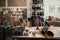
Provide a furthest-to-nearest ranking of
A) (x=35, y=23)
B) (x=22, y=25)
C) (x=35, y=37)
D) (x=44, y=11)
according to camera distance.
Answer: (x=44, y=11), (x=35, y=23), (x=22, y=25), (x=35, y=37)

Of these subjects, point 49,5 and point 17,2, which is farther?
point 17,2

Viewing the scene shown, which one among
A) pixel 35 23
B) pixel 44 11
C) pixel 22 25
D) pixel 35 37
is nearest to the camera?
pixel 35 37

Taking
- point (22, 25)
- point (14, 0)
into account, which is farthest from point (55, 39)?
point (14, 0)

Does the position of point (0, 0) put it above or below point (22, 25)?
above

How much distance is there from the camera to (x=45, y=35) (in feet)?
9.13

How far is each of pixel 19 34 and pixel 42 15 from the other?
2.67 metres

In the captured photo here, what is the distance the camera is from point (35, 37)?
276 centimetres

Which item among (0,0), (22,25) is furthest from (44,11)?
(22,25)

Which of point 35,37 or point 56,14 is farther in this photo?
point 56,14

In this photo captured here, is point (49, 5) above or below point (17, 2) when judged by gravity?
below

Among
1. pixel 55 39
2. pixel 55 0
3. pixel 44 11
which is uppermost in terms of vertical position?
pixel 55 0

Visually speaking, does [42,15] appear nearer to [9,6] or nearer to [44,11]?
[44,11]

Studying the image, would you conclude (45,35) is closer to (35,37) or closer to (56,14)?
(35,37)

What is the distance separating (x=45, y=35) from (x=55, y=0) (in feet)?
9.69
